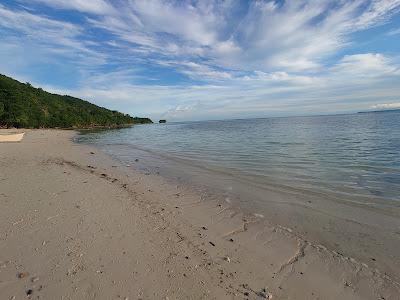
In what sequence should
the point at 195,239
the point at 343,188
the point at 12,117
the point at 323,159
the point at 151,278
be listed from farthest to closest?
the point at 12,117
the point at 323,159
the point at 343,188
the point at 195,239
the point at 151,278

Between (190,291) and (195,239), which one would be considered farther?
(195,239)

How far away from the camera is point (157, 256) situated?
4949mm

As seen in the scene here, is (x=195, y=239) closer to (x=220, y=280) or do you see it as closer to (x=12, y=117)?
(x=220, y=280)

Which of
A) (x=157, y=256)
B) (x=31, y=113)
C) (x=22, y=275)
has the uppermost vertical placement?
(x=31, y=113)

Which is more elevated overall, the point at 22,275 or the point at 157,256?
the point at 22,275

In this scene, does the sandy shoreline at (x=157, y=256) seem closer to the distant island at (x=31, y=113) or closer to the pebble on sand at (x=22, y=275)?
the pebble on sand at (x=22, y=275)

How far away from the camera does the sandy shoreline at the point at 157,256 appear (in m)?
4.09

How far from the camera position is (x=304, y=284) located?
14.5 ft

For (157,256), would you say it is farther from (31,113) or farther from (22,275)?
(31,113)

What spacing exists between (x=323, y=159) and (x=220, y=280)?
1311 cm

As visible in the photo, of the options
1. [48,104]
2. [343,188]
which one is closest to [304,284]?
[343,188]

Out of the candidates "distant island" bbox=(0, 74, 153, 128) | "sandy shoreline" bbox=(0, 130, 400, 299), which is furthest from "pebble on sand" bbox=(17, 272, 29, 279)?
"distant island" bbox=(0, 74, 153, 128)

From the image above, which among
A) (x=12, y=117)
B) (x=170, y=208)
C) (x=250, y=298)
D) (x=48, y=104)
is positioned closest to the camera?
(x=250, y=298)

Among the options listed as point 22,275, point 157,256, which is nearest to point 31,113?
point 22,275
